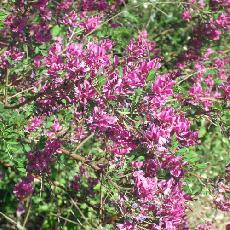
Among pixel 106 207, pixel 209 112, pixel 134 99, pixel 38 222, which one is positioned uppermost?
pixel 134 99

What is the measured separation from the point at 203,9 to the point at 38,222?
2400 mm

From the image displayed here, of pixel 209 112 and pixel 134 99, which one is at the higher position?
pixel 134 99

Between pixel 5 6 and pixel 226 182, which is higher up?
pixel 5 6

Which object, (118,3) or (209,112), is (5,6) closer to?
(118,3)

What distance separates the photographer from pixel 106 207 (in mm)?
2857

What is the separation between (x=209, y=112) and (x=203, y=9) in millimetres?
1364

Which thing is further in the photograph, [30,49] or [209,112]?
[30,49]

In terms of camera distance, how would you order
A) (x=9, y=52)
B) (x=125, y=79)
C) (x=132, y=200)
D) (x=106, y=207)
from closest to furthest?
1. (x=125, y=79)
2. (x=132, y=200)
3. (x=106, y=207)
4. (x=9, y=52)

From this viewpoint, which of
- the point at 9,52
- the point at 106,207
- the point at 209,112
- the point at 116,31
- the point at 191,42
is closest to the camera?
the point at 209,112

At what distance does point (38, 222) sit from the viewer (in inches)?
178

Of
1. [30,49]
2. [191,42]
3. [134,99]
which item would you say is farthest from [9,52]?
[191,42]

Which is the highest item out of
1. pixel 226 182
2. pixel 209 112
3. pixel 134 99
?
pixel 134 99

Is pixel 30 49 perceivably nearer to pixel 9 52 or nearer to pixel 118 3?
pixel 9 52

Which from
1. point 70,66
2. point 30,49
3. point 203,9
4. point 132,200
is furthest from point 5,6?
point 132,200
